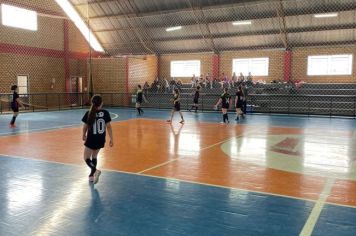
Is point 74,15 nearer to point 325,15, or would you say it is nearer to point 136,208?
point 325,15

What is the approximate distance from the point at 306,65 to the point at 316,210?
26.0 metres

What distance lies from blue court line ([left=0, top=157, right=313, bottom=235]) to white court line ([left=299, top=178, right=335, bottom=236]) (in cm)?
8

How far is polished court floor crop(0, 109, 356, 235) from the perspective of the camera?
4.46 metres

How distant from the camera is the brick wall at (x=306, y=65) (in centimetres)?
2709

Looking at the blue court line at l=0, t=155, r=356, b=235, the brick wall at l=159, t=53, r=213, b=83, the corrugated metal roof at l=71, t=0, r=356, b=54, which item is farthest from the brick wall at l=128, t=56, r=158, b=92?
the blue court line at l=0, t=155, r=356, b=235

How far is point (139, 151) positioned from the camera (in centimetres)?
953

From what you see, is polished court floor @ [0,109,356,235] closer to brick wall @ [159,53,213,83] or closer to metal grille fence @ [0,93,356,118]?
metal grille fence @ [0,93,356,118]

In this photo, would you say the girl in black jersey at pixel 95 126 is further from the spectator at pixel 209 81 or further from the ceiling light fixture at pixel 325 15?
the spectator at pixel 209 81

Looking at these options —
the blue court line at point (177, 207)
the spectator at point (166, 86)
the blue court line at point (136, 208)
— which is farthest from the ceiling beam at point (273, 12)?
the blue court line at point (136, 208)

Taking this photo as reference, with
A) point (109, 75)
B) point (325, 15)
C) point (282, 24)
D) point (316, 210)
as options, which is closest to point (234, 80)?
point (282, 24)

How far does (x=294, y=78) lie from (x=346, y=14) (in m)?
6.78

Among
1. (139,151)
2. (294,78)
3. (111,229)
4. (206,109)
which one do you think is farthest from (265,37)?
(111,229)

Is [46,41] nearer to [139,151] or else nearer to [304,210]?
[139,151]

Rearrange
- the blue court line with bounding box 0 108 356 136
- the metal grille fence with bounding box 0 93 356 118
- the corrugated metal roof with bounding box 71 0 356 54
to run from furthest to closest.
Answer: the corrugated metal roof with bounding box 71 0 356 54 < the metal grille fence with bounding box 0 93 356 118 < the blue court line with bounding box 0 108 356 136
